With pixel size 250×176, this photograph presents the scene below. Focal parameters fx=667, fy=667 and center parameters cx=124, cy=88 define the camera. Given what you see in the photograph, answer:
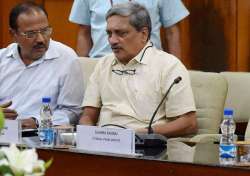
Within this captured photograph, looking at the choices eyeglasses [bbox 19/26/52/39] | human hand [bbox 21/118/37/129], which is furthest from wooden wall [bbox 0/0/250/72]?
human hand [bbox 21/118/37/129]

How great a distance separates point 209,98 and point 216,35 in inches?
82.8

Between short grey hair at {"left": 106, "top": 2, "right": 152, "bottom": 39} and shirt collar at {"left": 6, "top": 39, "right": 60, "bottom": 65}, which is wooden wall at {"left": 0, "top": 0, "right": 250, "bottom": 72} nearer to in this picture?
shirt collar at {"left": 6, "top": 39, "right": 60, "bottom": 65}

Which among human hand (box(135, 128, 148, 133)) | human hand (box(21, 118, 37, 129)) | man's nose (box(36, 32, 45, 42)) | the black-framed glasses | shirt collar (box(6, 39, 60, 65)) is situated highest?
man's nose (box(36, 32, 45, 42))

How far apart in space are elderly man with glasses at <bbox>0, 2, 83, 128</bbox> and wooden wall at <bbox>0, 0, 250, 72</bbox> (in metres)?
2.03

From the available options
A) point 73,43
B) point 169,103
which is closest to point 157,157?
point 169,103

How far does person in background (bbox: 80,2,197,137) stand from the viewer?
3045 mm

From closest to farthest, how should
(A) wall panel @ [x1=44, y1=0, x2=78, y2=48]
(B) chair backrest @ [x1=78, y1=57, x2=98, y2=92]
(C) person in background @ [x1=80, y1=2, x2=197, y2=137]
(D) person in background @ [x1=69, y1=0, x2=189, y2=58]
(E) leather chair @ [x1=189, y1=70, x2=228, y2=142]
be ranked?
1. (C) person in background @ [x1=80, y1=2, x2=197, y2=137]
2. (E) leather chair @ [x1=189, y1=70, x2=228, y2=142]
3. (B) chair backrest @ [x1=78, y1=57, x2=98, y2=92]
4. (D) person in background @ [x1=69, y1=0, x2=189, y2=58]
5. (A) wall panel @ [x1=44, y1=0, x2=78, y2=48]

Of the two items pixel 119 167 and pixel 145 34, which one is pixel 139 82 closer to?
pixel 145 34

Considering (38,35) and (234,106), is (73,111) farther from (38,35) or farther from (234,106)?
(234,106)

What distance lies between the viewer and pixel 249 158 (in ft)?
6.75

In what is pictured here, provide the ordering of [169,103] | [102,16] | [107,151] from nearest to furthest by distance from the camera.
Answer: [107,151], [169,103], [102,16]

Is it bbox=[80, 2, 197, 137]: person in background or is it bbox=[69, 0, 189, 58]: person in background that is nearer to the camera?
bbox=[80, 2, 197, 137]: person in background

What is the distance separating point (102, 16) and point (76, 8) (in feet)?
0.75

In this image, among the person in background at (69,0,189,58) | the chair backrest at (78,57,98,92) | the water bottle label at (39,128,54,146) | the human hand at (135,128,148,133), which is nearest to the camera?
the water bottle label at (39,128,54,146)
